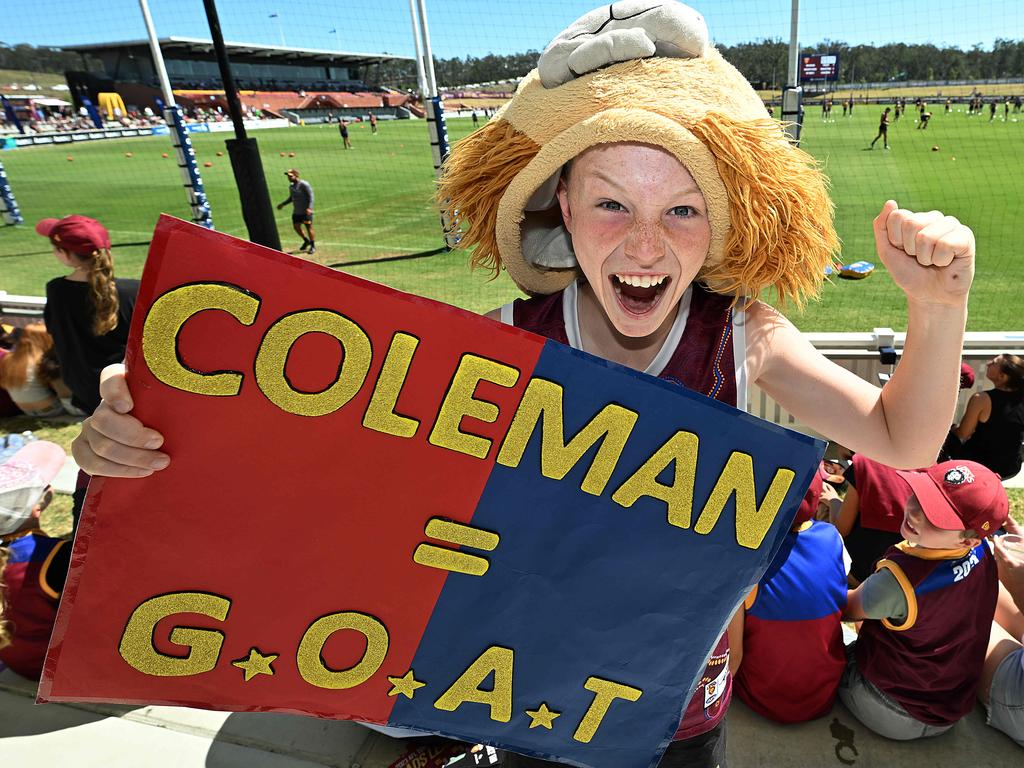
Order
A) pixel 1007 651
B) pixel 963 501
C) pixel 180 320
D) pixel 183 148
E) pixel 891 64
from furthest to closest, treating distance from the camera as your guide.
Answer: pixel 891 64
pixel 183 148
pixel 1007 651
pixel 963 501
pixel 180 320

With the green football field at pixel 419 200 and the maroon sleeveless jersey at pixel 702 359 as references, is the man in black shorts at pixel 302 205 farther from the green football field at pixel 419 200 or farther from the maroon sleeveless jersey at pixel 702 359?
the maroon sleeveless jersey at pixel 702 359

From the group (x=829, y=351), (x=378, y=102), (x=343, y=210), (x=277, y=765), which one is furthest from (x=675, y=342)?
(x=378, y=102)

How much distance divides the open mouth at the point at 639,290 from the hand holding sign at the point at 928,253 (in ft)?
1.18

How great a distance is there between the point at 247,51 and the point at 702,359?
59.7 meters

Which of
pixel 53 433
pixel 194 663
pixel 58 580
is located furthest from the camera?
pixel 53 433

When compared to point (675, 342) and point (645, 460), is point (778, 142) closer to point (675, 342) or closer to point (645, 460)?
point (675, 342)

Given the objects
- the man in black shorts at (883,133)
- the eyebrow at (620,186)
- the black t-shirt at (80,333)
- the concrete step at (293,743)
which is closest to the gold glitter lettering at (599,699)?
the eyebrow at (620,186)

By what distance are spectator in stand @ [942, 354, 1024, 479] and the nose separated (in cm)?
304

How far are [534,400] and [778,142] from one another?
0.66 meters

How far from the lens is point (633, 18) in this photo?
1251mm

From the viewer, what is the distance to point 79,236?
3.21m

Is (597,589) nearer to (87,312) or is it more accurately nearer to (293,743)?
(293,743)

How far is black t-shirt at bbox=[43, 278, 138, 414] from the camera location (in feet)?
10.5

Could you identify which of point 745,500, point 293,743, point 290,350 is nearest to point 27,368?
point 293,743
